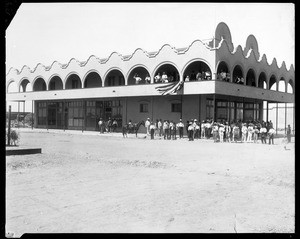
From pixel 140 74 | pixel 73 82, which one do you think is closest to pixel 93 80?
pixel 73 82

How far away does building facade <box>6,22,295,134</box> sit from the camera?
25953 millimetres

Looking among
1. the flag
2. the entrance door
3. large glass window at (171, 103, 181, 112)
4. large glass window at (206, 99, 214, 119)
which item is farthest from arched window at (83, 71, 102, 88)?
large glass window at (206, 99, 214, 119)

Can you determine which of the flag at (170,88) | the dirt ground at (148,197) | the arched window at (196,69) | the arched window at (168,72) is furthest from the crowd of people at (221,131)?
the dirt ground at (148,197)

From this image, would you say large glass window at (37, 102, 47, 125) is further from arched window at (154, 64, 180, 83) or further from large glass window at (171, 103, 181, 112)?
large glass window at (171, 103, 181, 112)

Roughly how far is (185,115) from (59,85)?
63.2 feet

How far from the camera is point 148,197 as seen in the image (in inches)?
261

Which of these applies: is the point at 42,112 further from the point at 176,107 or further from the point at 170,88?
the point at 170,88

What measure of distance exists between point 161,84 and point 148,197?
21.3 meters

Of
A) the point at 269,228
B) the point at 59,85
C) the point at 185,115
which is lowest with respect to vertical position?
the point at 269,228

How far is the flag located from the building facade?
0.35 metres

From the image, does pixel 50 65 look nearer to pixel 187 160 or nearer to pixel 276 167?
pixel 187 160

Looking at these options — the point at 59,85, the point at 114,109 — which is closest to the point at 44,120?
the point at 59,85

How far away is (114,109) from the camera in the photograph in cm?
3391
